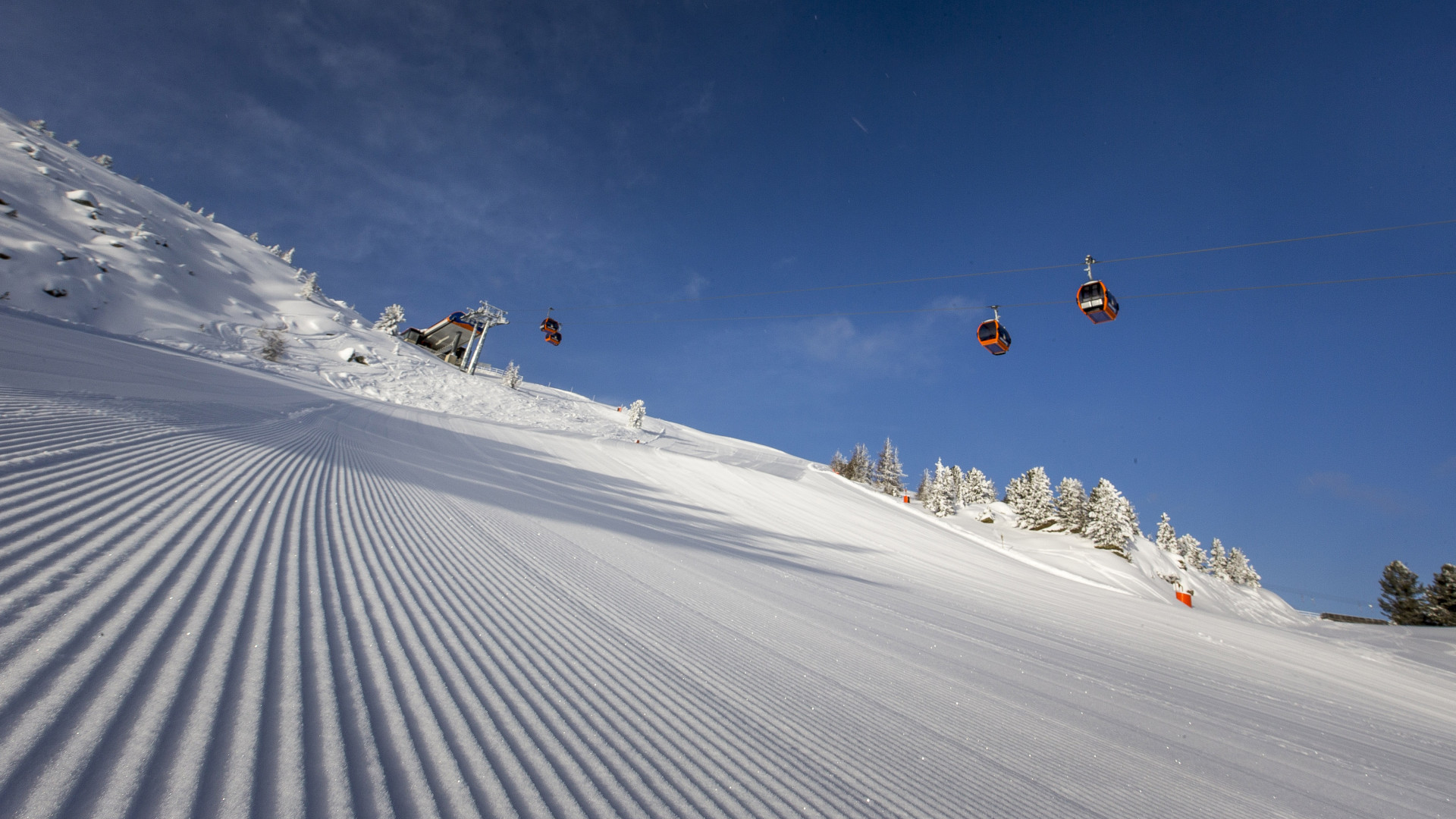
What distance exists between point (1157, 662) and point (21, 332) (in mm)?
23730

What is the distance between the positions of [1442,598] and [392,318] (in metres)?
75.9

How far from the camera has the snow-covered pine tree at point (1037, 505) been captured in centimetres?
4325

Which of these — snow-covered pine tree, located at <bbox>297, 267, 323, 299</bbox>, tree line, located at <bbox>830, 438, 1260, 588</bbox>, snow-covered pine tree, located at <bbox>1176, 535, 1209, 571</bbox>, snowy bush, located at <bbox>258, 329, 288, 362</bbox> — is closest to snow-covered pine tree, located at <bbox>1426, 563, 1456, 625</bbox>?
tree line, located at <bbox>830, 438, 1260, 588</bbox>

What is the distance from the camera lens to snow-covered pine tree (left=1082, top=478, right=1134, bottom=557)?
32125 mm

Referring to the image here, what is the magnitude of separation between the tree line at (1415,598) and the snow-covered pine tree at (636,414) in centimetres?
4575

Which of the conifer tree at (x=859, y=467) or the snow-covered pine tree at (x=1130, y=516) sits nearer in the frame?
the snow-covered pine tree at (x=1130, y=516)

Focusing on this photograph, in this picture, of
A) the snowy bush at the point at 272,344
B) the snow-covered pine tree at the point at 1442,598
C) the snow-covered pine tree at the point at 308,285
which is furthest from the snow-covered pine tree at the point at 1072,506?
the snow-covered pine tree at the point at 308,285

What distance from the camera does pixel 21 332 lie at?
40.0 feet

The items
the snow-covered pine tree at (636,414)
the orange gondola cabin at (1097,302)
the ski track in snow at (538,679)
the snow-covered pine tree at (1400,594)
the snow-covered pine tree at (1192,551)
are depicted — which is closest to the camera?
the ski track in snow at (538,679)

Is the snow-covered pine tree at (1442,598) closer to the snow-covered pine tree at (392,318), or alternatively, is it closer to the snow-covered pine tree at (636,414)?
the snow-covered pine tree at (636,414)

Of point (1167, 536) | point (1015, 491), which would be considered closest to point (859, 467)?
point (1015, 491)

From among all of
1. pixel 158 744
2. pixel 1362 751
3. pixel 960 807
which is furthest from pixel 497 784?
pixel 1362 751

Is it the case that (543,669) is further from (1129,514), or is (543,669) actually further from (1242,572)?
(1242,572)

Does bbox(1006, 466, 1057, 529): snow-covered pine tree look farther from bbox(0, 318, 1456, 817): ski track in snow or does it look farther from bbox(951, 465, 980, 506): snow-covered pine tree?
bbox(0, 318, 1456, 817): ski track in snow
